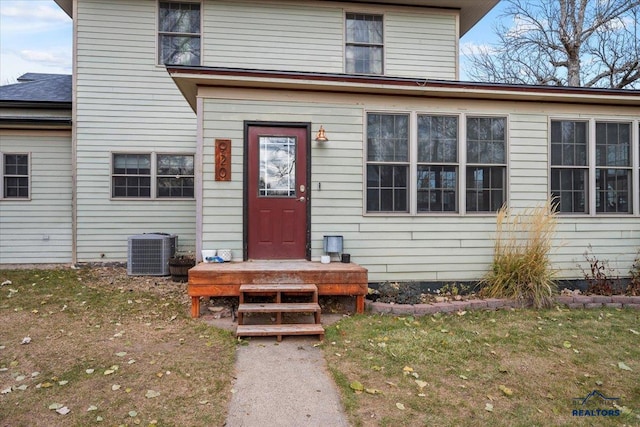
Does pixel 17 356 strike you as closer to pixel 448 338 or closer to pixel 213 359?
pixel 213 359

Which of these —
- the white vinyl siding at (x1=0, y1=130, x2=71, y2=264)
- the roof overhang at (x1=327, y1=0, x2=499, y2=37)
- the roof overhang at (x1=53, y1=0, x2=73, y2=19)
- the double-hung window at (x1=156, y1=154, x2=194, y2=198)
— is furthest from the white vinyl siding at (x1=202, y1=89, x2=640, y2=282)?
the roof overhang at (x1=53, y1=0, x2=73, y2=19)

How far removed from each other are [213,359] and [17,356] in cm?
189

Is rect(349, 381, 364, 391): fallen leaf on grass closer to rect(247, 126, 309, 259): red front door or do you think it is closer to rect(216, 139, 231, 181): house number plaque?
rect(247, 126, 309, 259): red front door

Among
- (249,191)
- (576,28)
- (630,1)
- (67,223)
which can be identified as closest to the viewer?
(249,191)

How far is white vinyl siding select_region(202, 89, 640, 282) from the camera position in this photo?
5.28 meters

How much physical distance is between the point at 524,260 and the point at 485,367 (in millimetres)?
2480

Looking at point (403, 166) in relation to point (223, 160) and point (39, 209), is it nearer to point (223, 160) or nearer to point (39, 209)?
point (223, 160)

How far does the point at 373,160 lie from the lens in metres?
5.62

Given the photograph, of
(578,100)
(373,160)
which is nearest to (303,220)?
(373,160)

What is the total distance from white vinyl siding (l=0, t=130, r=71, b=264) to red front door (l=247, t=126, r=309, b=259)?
17.6 ft

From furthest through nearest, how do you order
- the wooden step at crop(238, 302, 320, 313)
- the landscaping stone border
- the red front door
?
the red front door
the landscaping stone border
the wooden step at crop(238, 302, 320, 313)

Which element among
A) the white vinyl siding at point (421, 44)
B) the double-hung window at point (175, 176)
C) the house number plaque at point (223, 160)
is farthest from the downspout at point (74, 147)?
the white vinyl siding at point (421, 44)

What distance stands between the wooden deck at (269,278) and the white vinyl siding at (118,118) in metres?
3.97

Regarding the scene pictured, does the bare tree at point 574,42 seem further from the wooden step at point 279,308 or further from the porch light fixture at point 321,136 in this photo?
the wooden step at point 279,308
